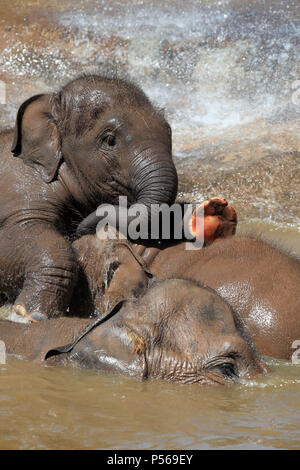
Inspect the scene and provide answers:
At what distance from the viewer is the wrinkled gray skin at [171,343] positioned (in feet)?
14.2

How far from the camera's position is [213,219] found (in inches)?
252

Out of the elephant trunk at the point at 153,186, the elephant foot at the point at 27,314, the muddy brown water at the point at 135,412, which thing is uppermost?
the elephant trunk at the point at 153,186

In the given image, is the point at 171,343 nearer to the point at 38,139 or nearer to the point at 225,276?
the point at 225,276

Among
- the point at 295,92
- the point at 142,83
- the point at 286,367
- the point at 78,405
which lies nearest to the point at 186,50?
the point at 142,83

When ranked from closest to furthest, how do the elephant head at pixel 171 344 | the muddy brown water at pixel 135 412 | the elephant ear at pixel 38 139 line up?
the muddy brown water at pixel 135 412 < the elephant head at pixel 171 344 < the elephant ear at pixel 38 139

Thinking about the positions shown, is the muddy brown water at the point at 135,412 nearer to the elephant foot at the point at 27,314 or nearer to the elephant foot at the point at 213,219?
the elephant foot at the point at 27,314

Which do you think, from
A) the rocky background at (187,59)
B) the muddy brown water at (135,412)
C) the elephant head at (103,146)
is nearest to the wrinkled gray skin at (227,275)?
the elephant head at (103,146)

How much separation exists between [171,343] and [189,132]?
8.12m

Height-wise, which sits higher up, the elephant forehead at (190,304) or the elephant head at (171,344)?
the elephant forehead at (190,304)

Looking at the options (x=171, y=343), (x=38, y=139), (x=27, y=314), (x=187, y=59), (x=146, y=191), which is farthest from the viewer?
(x=187, y=59)

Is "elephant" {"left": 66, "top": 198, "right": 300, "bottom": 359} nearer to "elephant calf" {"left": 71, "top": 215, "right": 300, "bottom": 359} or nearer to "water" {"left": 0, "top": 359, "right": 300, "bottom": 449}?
"elephant calf" {"left": 71, "top": 215, "right": 300, "bottom": 359}

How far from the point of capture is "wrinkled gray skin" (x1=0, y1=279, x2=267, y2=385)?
4324mm

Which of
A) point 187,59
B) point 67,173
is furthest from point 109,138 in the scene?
point 187,59

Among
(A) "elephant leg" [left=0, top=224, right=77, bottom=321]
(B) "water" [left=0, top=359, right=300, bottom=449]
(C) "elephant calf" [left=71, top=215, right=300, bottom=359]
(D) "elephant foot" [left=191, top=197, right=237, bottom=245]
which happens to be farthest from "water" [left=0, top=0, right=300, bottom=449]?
(A) "elephant leg" [left=0, top=224, right=77, bottom=321]
